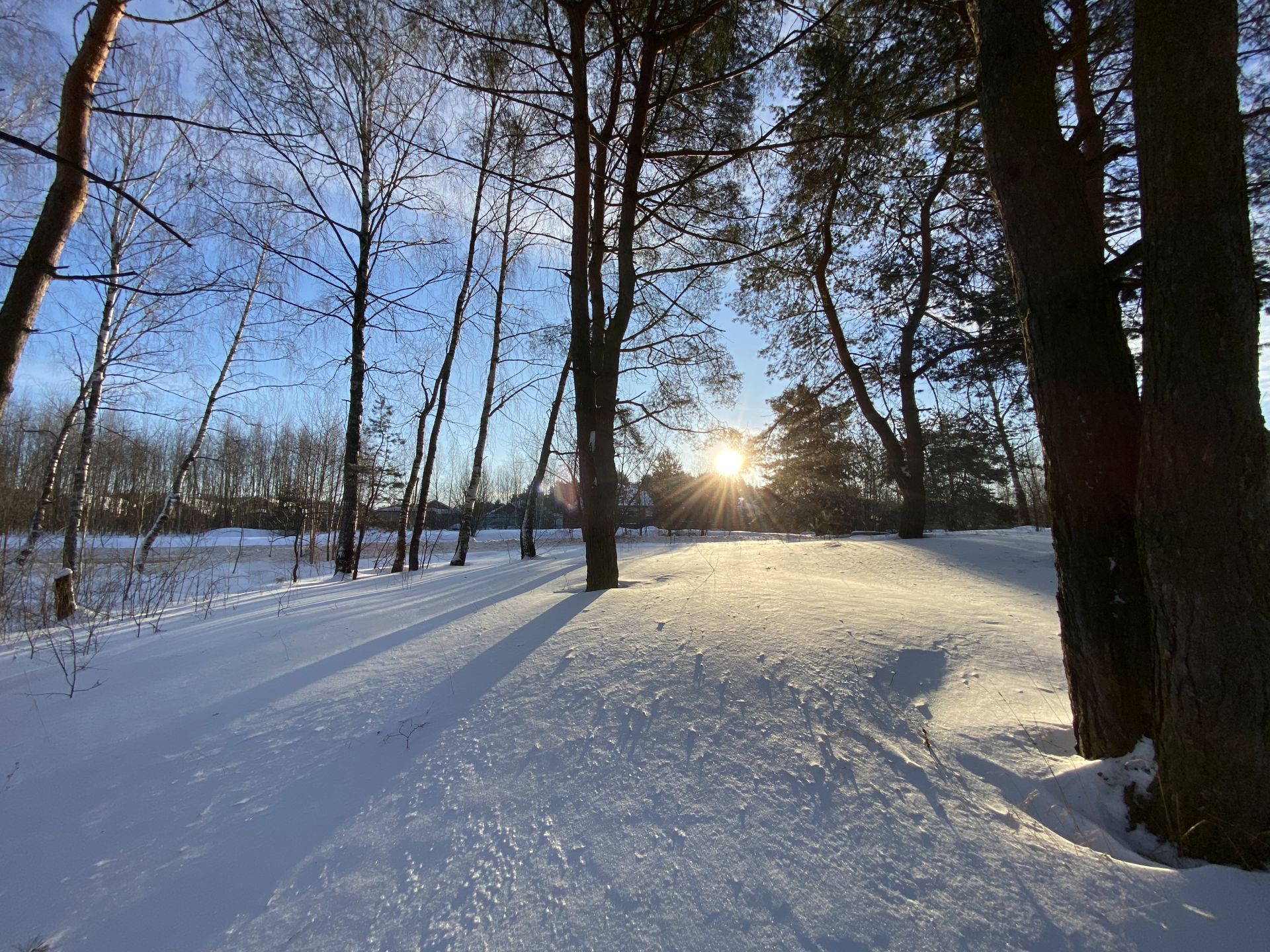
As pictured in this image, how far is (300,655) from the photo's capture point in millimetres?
3012

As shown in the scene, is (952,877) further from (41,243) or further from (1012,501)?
(1012,501)

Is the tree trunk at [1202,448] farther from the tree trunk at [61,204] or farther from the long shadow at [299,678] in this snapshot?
the tree trunk at [61,204]

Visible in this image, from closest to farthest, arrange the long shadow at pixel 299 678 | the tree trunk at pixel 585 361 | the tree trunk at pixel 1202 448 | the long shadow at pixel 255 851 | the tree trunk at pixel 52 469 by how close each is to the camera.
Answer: the long shadow at pixel 255 851 < the tree trunk at pixel 1202 448 < the long shadow at pixel 299 678 < the tree trunk at pixel 585 361 < the tree trunk at pixel 52 469

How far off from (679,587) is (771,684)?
2.15 metres

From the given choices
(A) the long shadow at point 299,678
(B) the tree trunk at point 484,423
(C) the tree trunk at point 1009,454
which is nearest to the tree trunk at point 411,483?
(B) the tree trunk at point 484,423

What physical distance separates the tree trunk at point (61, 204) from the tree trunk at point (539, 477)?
870 cm

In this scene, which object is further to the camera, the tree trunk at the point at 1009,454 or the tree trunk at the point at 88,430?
the tree trunk at the point at 1009,454

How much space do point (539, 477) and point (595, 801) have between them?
1090 cm

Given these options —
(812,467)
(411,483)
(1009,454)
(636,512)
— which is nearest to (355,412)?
(411,483)

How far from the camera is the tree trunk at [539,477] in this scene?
12.1m

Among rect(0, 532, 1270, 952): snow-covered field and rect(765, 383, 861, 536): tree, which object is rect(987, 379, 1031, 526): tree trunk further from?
rect(0, 532, 1270, 952): snow-covered field

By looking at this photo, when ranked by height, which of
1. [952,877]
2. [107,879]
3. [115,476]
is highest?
[115,476]

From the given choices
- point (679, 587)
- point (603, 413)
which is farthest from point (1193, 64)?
point (603, 413)

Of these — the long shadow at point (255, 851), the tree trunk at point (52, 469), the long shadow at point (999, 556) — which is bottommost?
the long shadow at point (255, 851)
